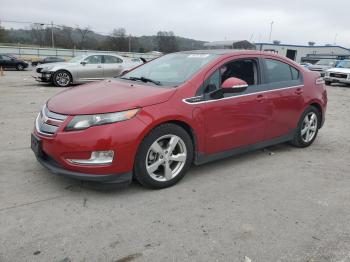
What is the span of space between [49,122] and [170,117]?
127 cm

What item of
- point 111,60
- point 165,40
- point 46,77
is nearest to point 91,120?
point 46,77

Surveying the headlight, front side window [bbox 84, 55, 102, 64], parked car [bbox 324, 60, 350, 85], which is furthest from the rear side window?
parked car [bbox 324, 60, 350, 85]

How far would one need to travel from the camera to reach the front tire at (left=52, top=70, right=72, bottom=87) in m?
14.0

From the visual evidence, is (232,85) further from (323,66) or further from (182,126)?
(323,66)

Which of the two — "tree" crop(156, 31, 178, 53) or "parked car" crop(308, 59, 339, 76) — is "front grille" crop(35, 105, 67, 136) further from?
"tree" crop(156, 31, 178, 53)

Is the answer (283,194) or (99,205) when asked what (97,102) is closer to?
(99,205)

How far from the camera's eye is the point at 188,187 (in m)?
4.10

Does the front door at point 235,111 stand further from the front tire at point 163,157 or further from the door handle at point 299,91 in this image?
the door handle at point 299,91

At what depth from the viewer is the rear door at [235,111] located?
4246 mm

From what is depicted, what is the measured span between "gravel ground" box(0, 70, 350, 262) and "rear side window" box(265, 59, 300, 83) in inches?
47.3

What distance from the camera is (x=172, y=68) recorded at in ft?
15.3

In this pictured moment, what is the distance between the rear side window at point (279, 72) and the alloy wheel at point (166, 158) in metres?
1.81

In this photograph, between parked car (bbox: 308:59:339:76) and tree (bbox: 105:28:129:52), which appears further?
tree (bbox: 105:28:129:52)

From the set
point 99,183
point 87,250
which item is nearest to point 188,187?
point 99,183
